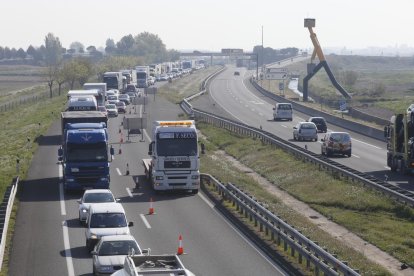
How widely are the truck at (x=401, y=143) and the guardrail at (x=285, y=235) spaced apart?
38.2 ft

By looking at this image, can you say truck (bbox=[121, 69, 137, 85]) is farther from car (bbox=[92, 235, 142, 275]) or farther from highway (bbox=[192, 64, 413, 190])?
car (bbox=[92, 235, 142, 275])

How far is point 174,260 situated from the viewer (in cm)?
1909

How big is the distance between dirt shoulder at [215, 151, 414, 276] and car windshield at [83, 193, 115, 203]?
7936mm

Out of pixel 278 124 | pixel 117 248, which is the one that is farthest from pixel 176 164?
pixel 278 124

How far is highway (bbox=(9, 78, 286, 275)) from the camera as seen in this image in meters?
26.7

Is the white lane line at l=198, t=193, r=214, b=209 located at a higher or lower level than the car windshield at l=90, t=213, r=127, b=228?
lower

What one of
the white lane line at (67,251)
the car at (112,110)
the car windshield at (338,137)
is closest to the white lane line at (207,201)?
the white lane line at (67,251)

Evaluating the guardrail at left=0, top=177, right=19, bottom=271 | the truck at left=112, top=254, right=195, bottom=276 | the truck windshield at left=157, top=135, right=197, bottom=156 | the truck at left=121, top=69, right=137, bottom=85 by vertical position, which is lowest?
the truck at left=121, top=69, right=137, bottom=85

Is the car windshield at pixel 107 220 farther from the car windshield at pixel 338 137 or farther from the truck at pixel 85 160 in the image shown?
the car windshield at pixel 338 137

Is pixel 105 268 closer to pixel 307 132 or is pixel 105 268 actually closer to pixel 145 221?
pixel 145 221

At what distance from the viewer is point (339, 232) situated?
3341cm

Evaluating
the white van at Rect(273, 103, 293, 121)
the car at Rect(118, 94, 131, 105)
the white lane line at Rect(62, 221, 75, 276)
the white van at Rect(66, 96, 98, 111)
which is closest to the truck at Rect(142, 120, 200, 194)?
the white lane line at Rect(62, 221, 75, 276)

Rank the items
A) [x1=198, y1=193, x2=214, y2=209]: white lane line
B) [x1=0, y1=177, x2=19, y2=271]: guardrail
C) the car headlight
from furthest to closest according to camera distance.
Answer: [x1=198, y1=193, x2=214, y2=209]: white lane line, [x1=0, y1=177, x2=19, y2=271]: guardrail, the car headlight

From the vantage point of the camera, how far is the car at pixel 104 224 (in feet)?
92.5
